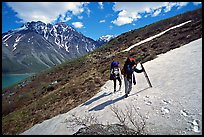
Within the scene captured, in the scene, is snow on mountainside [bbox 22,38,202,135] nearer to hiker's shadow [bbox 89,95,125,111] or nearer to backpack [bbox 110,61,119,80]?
hiker's shadow [bbox 89,95,125,111]

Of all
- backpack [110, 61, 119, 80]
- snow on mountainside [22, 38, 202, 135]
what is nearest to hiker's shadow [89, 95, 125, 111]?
snow on mountainside [22, 38, 202, 135]

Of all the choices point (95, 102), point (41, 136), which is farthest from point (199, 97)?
point (41, 136)

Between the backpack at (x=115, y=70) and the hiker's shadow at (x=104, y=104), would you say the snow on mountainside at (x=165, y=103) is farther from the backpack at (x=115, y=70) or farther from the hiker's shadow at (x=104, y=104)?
the backpack at (x=115, y=70)

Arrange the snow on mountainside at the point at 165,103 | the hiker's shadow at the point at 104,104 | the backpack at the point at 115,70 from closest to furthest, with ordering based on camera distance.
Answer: the snow on mountainside at the point at 165,103 → the hiker's shadow at the point at 104,104 → the backpack at the point at 115,70

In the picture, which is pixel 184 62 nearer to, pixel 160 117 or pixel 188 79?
pixel 188 79

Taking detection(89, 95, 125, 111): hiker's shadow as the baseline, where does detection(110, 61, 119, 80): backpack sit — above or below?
above

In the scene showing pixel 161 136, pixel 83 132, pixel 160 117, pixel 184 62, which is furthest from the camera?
pixel 184 62

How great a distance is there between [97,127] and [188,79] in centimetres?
645

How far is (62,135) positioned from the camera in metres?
9.95

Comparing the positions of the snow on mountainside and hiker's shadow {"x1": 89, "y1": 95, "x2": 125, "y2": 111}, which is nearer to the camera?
the snow on mountainside

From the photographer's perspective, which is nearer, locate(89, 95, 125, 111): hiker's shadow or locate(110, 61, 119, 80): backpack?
locate(89, 95, 125, 111): hiker's shadow

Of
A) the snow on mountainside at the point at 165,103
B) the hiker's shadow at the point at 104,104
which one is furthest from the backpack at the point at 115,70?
the hiker's shadow at the point at 104,104

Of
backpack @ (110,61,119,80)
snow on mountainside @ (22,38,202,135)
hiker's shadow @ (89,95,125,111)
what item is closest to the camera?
snow on mountainside @ (22,38,202,135)

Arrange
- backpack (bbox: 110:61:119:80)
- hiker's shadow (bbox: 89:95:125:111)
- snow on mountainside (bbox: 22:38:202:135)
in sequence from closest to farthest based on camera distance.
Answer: snow on mountainside (bbox: 22:38:202:135)
hiker's shadow (bbox: 89:95:125:111)
backpack (bbox: 110:61:119:80)
